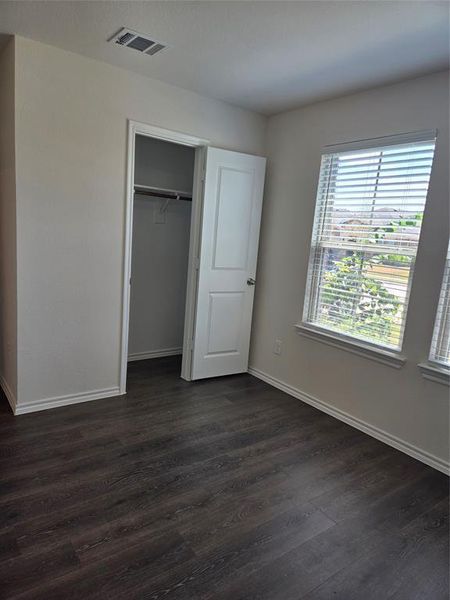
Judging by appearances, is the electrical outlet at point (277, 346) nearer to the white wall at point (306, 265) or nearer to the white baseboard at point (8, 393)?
the white wall at point (306, 265)

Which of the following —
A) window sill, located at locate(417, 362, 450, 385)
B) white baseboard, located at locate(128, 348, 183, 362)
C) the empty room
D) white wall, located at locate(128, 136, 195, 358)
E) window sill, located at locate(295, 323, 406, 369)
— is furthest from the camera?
white baseboard, located at locate(128, 348, 183, 362)

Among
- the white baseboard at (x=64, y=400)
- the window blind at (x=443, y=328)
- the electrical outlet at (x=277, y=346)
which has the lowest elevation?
the white baseboard at (x=64, y=400)

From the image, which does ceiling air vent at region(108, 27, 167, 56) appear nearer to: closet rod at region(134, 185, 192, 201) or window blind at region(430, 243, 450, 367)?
closet rod at region(134, 185, 192, 201)

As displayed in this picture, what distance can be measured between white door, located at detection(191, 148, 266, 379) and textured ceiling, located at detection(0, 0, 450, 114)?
732mm

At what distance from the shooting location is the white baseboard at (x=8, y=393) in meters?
2.85

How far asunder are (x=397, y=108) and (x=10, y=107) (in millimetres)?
2599

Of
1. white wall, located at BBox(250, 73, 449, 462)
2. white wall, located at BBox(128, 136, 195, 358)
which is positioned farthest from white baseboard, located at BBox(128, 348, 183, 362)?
white wall, located at BBox(250, 73, 449, 462)

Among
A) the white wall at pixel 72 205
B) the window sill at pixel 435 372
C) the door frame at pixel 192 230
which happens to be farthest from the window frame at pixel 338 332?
the white wall at pixel 72 205

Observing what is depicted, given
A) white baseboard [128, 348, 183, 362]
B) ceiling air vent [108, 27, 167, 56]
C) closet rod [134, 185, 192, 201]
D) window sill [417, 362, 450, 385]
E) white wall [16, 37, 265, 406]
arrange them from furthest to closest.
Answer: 1. white baseboard [128, 348, 183, 362]
2. closet rod [134, 185, 192, 201]
3. white wall [16, 37, 265, 406]
4. window sill [417, 362, 450, 385]
5. ceiling air vent [108, 27, 167, 56]

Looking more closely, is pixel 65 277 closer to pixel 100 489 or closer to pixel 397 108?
pixel 100 489

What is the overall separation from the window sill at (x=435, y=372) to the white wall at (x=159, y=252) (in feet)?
8.57

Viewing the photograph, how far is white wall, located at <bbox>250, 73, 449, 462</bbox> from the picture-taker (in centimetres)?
253

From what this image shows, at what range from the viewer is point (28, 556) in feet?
5.46

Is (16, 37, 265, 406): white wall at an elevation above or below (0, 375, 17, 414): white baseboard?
above
